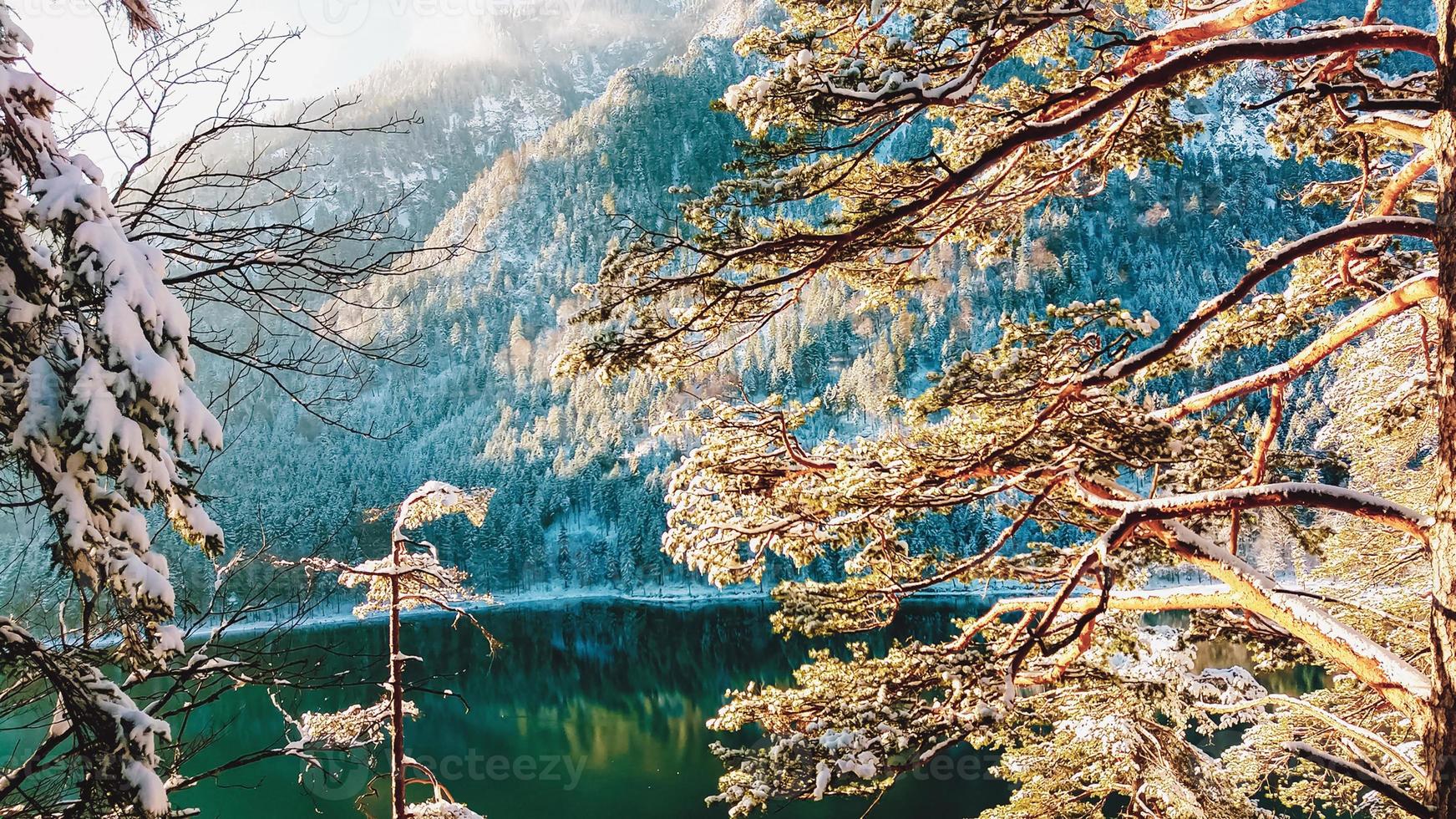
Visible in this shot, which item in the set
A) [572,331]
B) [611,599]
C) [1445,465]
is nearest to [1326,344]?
[1445,465]

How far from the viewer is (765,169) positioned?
11.1 ft

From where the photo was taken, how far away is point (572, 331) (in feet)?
331

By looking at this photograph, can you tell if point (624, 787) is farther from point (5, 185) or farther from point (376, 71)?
point (376, 71)

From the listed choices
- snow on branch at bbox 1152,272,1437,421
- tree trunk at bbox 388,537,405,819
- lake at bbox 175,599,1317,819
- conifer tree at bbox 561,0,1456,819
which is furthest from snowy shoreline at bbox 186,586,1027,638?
snow on branch at bbox 1152,272,1437,421

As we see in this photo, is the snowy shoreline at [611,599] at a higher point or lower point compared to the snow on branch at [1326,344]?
lower

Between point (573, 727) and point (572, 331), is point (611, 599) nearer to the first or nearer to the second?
point (572, 331)

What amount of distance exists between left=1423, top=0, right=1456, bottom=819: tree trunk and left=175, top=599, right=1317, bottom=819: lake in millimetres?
5364

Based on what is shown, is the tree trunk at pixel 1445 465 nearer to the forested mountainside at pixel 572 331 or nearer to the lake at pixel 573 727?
the lake at pixel 573 727

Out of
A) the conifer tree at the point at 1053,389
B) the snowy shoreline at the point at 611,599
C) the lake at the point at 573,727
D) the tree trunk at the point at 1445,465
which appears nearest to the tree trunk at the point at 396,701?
the lake at the point at 573,727

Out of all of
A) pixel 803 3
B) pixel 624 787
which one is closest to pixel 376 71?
pixel 624 787

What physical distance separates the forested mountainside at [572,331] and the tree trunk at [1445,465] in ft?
205

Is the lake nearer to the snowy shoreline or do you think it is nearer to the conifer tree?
the conifer tree

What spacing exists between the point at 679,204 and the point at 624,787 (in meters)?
24.9

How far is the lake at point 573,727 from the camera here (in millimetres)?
21891
